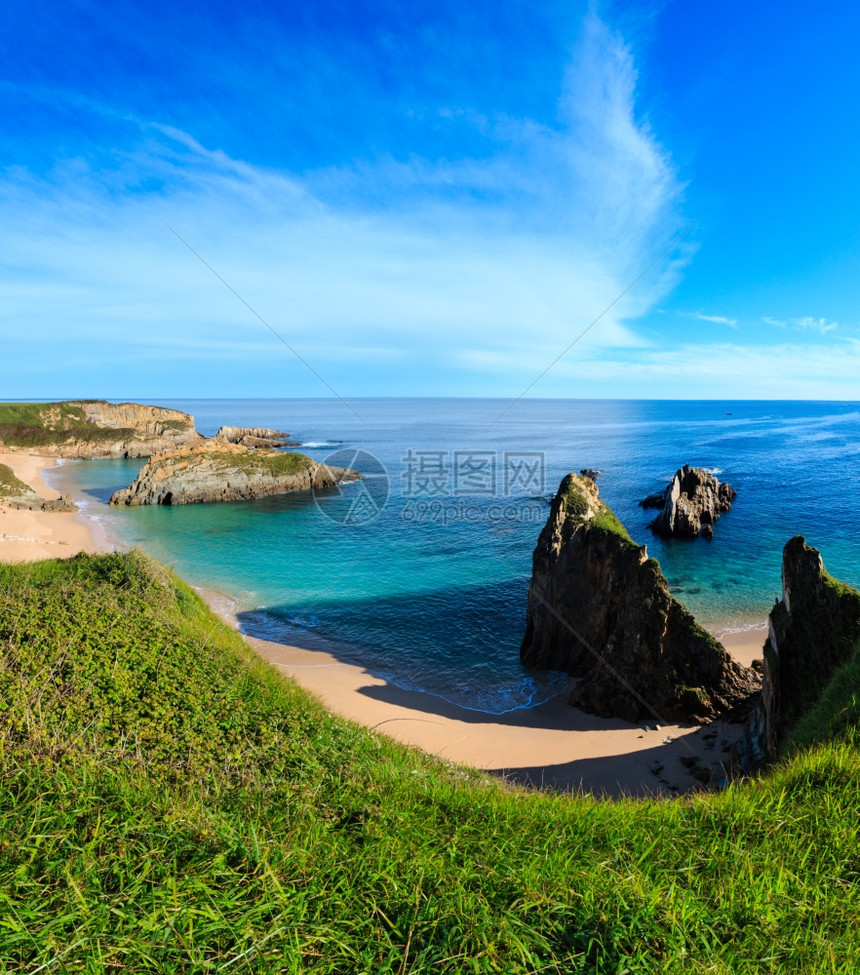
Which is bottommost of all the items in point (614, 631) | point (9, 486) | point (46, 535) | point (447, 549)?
point (447, 549)

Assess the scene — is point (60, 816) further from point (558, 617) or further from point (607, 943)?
point (558, 617)

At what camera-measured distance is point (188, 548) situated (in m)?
43.1

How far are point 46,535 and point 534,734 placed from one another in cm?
4476

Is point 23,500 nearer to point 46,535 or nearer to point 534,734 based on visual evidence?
point 46,535

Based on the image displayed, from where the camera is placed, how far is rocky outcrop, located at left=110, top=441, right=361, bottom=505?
5931 cm

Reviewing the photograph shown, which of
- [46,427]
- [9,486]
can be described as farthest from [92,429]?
[9,486]

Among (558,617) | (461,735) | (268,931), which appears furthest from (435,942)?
(558,617)

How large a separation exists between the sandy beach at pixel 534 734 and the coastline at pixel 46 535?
2125 centimetres

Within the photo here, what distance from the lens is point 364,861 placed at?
4488 millimetres

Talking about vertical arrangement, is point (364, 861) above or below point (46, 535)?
above

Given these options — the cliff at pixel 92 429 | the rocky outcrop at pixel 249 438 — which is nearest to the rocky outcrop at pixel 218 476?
the rocky outcrop at pixel 249 438

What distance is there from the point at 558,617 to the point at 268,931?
20980 mm

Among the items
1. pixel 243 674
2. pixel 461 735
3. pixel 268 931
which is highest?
pixel 268 931

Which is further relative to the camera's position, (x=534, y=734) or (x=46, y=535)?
(x=46, y=535)
